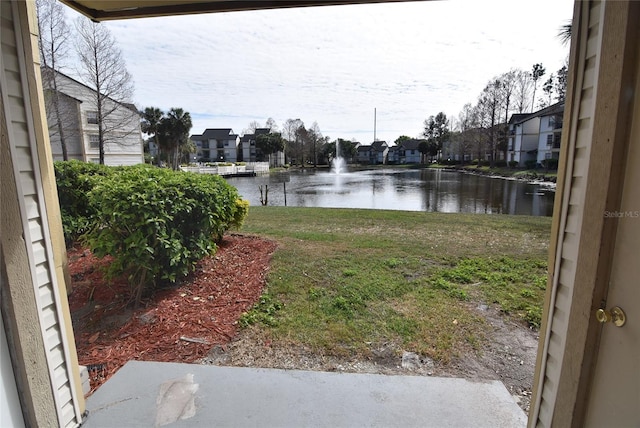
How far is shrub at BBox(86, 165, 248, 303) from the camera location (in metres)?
2.94

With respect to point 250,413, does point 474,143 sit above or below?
above

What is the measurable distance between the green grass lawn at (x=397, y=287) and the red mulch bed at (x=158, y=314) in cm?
30

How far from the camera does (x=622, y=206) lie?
1.13 metres

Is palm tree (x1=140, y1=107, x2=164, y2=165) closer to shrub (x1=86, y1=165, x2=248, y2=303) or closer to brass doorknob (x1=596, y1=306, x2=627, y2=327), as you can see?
shrub (x1=86, y1=165, x2=248, y2=303)

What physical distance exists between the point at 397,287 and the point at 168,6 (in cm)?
323

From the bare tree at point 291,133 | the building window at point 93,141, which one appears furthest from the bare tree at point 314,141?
the building window at point 93,141

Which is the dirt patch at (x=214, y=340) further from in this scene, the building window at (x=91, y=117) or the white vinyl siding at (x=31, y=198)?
the building window at (x=91, y=117)

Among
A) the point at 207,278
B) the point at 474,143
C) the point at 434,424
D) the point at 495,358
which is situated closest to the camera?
the point at 434,424

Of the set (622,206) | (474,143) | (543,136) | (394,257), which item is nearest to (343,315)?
(394,257)

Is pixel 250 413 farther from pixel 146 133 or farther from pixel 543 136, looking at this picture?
pixel 543 136

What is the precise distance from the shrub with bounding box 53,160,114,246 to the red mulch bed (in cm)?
39

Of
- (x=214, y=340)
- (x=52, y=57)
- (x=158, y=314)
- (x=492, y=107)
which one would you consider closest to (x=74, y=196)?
(x=158, y=314)

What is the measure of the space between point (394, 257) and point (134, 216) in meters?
3.38

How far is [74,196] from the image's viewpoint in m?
4.50
